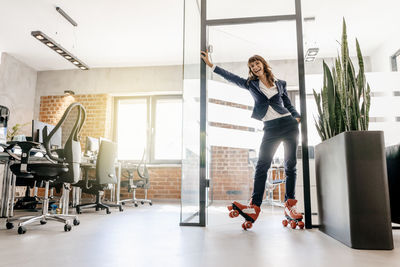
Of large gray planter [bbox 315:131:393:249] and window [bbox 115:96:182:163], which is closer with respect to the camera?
large gray planter [bbox 315:131:393:249]

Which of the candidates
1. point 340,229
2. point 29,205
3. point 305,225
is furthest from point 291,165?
point 29,205

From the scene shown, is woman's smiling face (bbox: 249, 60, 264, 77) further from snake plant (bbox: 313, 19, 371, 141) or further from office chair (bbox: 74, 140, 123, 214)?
A: office chair (bbox: 74, 140, 123, 214)

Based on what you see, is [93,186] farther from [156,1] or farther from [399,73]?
[399,73]

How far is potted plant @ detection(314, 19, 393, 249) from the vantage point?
5.95 feet

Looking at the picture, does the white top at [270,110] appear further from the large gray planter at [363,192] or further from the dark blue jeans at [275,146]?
the large gray planter at [363,192]

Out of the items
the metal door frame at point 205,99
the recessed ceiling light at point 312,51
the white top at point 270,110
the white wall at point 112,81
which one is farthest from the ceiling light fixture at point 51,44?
the recessed ceiling light at point 312,51

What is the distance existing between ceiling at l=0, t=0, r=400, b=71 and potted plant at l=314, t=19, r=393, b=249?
120 centimetres

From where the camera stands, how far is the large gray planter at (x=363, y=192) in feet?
5.93

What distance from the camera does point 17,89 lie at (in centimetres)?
644

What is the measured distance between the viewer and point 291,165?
8.77 ft

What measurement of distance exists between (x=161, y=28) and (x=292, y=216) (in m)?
3.85

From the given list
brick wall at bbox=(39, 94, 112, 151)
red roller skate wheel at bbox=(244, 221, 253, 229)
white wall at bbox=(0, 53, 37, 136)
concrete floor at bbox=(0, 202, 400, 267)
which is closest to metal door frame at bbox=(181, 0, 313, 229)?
concrete floor at bbox=(0, 202, 400, 267)

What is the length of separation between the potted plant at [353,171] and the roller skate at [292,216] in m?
0.30

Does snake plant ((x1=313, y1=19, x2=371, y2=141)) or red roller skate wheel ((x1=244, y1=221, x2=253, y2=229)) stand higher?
snake plant ((x1=313, y1=19, x2=371, y2=141))
